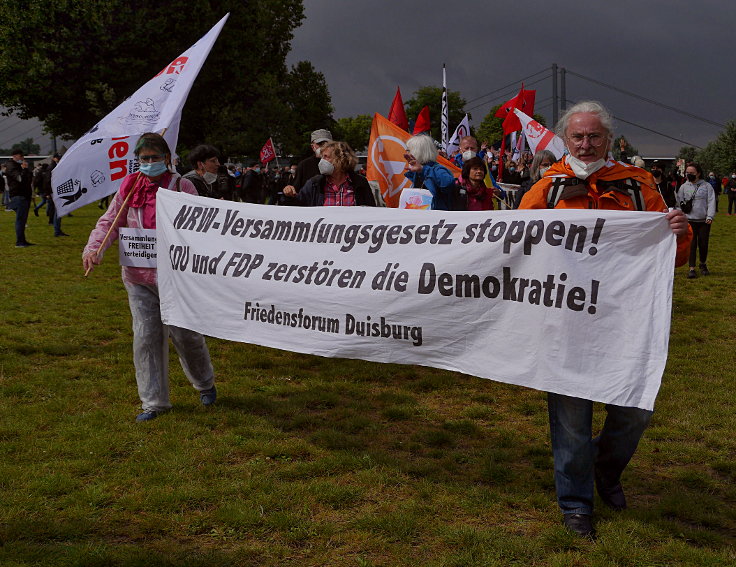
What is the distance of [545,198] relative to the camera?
415 centimetres

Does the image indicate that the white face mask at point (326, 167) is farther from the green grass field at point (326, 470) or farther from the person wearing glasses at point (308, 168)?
the green grass field at point (326, 470)

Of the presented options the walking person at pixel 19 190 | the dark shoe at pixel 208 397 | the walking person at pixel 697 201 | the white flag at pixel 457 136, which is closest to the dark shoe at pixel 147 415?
the dark shoe at pixel 208 397

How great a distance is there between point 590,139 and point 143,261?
3380 millimetres

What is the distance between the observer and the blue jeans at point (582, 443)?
397cm

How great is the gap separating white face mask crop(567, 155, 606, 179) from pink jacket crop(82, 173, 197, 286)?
313 cm

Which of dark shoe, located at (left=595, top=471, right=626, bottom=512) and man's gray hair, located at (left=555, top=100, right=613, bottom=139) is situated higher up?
man's gray hair, located at (left=555, top=100, right=613, bottom=139)

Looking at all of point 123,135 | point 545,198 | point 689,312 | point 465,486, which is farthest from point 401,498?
point 689,312

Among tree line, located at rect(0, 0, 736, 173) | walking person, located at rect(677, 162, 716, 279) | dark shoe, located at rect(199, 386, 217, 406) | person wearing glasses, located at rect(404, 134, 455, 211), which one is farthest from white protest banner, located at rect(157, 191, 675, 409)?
tree line, located at rect(0, 0, 736, 173)

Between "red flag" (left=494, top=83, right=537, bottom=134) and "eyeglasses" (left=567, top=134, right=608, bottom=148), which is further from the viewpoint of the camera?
"red flag" (left=494, top=83, right=537, bottom=134)

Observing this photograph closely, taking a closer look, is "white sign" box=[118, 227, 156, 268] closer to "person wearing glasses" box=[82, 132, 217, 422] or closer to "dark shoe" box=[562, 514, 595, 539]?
"person wearing glasses" box=[82, 132, 217, 422]

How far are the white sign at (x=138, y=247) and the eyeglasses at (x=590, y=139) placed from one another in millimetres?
3211

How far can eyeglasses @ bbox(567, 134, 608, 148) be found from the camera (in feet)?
12.9

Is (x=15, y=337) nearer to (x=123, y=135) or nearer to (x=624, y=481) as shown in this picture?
(x=123, y=135)

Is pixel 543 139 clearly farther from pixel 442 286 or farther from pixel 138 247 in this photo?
pixel 442 286
